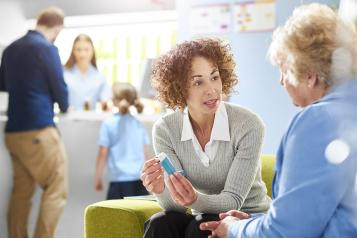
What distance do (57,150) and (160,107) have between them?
98 centimetres

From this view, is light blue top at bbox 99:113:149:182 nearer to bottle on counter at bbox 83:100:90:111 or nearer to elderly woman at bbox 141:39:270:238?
bottle on counter at bbox 83:100:90:111

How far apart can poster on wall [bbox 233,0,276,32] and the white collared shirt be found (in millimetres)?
1608

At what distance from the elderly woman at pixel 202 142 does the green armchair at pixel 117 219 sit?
0.15m

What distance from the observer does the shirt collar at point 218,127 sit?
1852 millimetres

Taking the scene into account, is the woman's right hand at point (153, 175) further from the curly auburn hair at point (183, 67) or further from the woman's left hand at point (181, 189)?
the curly auburn hair at point (183, 67)

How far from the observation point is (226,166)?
1849 millimetres

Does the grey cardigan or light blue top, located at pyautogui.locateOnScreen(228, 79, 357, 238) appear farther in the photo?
the grey cardigan

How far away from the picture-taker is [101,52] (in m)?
5.10

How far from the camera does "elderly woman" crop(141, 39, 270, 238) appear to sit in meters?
1.77

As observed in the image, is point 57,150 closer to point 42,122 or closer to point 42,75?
point 42,122

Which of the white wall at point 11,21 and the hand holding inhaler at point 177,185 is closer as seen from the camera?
the hand holding inhaler at point 177,185

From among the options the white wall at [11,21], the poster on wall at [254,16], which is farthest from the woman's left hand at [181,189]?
the white wall at [11,21]

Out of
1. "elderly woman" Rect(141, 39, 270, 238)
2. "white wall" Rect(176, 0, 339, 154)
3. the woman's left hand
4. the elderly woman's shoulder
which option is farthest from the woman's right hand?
"white wall" Rect(176, 0, 339, 154)

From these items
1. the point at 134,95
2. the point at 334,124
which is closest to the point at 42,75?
the point at 134,95
